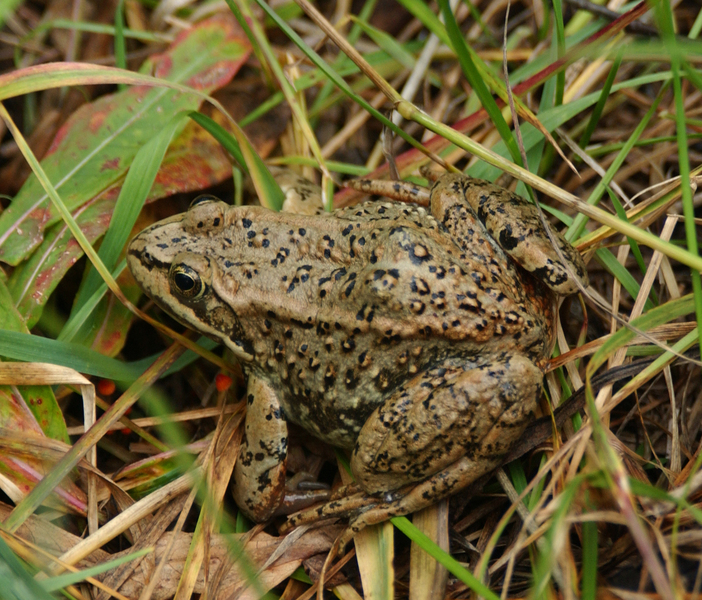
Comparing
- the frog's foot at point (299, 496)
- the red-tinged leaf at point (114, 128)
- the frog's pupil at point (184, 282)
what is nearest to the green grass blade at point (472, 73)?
the red-tinged leaf at point (114, 128)

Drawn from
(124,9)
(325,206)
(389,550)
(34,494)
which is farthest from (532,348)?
(124,9)

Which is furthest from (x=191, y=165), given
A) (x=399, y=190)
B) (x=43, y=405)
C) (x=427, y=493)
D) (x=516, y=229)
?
(x=427, y=493)

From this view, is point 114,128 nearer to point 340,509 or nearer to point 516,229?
point 516,229

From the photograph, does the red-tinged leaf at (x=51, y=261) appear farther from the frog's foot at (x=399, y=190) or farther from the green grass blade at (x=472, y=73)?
the green grass blade at (x=472, y=73)

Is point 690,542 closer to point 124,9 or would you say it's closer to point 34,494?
point 34,494

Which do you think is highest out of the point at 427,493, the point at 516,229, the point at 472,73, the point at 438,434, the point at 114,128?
the point at 472,73

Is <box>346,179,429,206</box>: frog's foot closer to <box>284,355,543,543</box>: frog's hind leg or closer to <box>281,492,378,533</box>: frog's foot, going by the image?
<box>284,355,543,543</box>: frog's hind leg
